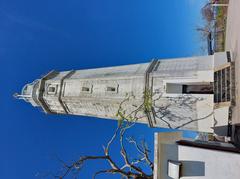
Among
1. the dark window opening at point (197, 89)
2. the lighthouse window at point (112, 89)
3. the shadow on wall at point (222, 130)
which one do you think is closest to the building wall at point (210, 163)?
the shadow on wall at point (222, 130)

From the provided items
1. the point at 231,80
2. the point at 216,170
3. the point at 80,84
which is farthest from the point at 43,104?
the point at 216,170

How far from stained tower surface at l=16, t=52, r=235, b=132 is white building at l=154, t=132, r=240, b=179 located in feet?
16.5

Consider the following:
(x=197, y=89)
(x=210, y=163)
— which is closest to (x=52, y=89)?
(x=197, y=89)

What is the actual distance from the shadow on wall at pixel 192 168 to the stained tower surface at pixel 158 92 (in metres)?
6.04

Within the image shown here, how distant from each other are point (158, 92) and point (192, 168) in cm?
725

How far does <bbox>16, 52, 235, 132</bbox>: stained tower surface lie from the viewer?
17078mm

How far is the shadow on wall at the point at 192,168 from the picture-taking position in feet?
35.8

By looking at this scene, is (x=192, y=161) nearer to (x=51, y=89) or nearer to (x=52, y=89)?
(x=52, y=89)

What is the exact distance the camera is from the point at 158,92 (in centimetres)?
1777

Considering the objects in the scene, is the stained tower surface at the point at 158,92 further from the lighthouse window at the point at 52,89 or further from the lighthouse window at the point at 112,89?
the lighthouse window at the point at 52,89

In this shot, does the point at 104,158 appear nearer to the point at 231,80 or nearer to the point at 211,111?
the point at 211,111

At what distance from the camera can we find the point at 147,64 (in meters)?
19.5

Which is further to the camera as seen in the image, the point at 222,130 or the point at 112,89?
the point at 112,89

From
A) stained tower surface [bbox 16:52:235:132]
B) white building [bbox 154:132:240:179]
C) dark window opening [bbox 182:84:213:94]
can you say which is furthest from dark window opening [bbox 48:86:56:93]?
white building [bbox 154:132:240:179]
